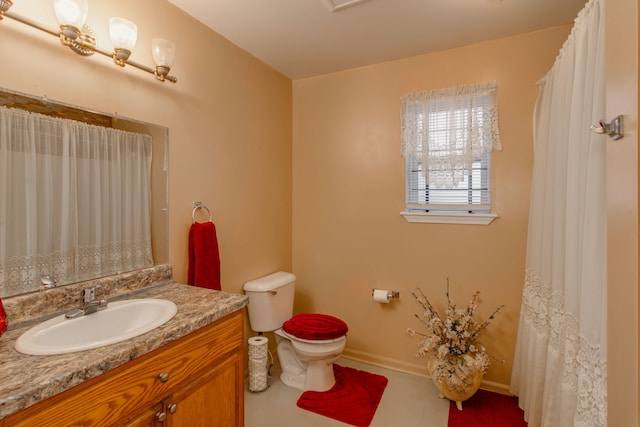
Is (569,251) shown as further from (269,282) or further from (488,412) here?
(269,282)

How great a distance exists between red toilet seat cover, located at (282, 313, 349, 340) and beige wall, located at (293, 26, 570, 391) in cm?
47

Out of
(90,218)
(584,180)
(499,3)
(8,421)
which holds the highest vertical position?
(499,3)

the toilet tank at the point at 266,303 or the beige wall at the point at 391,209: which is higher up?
the beige wall at the point at 391,209

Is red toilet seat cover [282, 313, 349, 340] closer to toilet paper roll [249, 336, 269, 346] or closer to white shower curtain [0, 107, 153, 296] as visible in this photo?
toilet paper roll [249, 336, 269, 346]

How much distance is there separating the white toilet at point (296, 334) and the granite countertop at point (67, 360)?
0.88 m

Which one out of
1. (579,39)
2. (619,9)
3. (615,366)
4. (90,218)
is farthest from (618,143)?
(90,218)

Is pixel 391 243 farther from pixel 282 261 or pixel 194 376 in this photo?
pixel 194 376

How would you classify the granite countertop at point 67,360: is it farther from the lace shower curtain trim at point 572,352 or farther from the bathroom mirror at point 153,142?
the lace shower curtain trim at point 572,352

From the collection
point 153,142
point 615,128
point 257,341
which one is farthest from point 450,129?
point 257,341

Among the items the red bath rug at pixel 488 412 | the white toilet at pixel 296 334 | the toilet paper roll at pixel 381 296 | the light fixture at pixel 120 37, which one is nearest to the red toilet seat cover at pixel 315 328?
the white toilet at pixel 296 334

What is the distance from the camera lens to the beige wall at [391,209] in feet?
6.89

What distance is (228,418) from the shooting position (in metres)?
1.41

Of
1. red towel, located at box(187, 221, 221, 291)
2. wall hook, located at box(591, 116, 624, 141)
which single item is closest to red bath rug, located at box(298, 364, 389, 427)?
red towel, located at box(187, 221, 221, 291)

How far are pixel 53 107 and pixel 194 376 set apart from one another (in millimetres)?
1196
